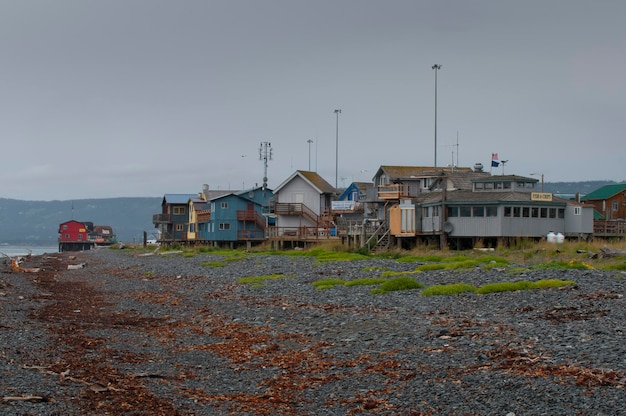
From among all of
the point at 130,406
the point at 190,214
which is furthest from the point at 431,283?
the point at 190,214

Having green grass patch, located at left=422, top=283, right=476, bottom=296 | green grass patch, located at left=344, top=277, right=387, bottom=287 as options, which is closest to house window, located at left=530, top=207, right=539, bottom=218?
green grass patch, located at left=344, top=277, right=387, bottom=287

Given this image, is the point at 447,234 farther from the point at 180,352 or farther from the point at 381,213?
the point at 180,352

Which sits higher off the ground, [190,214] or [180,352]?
[190,214]

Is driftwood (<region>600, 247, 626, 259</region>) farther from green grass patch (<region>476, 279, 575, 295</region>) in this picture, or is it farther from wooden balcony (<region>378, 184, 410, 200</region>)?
wooden balcony (<region>378, 184, 410, 200</region>)

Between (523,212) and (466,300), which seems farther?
(523,212)

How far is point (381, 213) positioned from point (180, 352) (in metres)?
48.8

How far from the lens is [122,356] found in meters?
17.9

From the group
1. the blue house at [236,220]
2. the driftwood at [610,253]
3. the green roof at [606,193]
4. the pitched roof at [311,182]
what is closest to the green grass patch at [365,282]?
the driftwood at [610,253]

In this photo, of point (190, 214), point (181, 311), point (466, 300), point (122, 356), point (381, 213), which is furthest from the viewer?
point (190, 214)

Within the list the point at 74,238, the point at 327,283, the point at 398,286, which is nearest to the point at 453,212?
the point at 327,283

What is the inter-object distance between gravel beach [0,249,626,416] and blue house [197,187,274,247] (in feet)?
182

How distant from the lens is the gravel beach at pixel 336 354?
12.5 meters

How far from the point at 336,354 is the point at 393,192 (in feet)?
153

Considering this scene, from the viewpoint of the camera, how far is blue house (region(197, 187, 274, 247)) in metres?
84.2
